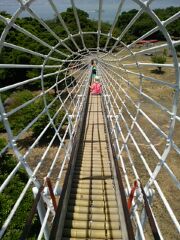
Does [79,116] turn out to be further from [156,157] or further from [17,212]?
[156,157]

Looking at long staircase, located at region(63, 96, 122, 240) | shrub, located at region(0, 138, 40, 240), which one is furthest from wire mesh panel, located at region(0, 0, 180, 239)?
long staircase, located at region(63, 96, 122, 240)

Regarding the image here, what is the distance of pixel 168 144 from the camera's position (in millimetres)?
2385

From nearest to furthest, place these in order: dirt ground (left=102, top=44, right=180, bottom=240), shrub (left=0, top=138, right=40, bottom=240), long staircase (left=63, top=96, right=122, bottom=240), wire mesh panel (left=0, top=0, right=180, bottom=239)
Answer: wire mesh panel (left=0, top=0, right=180, bottom=239), long staircase (left=63, top=96, right=122, bottom=240), shrub (left=0, top=138, right=40, bottom=240), dirt ground (left=102, top=44, right=180, bottom=240)

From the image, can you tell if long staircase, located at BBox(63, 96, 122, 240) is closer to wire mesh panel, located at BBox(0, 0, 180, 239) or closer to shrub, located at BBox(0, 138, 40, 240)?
wire mesh panel, located at BBox(0, 0, 180, 239)

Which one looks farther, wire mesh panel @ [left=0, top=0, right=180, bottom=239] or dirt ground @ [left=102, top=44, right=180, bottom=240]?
dirt ground @ [left=102, top=44, right=180, bottom=240]

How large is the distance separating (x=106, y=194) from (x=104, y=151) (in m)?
1.89

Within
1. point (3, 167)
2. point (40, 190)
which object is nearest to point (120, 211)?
point (40, 190)

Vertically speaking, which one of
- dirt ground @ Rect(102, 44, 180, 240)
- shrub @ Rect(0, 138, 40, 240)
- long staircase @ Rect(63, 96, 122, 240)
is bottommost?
dirt ground @ Rect(102, 44, 180, 240)

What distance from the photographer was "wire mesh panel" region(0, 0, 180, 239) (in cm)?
237

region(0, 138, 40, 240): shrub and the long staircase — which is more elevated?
the long staircase

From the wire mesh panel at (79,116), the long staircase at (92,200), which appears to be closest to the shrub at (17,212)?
the wire mesh panel at (79,116)

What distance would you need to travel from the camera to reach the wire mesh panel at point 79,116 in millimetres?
2373

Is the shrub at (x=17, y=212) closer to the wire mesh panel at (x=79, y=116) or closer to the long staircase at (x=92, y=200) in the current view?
the wire mesh panel at (x=79, y=116)

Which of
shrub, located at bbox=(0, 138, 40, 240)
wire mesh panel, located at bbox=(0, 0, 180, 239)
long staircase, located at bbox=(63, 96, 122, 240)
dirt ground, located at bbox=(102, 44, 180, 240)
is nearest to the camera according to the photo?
wire mesh panel, located at bbox=(0, 0, 180, 239)
